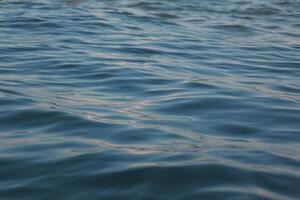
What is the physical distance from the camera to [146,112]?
5.72 metres

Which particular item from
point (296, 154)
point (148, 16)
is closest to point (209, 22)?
point (148, 16)

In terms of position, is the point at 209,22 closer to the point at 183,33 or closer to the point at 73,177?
the point at 183,33

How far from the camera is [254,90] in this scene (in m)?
6.81

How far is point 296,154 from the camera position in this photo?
15.1 feet

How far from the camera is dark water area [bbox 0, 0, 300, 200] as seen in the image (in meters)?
3.92

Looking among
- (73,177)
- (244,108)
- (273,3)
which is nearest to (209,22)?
(273,3)

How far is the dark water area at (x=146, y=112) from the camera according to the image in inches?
154

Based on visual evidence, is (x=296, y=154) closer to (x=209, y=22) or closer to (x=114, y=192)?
(x=114, y=192)

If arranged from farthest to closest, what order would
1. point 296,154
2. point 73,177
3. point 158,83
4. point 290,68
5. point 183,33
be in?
1. point 183,33
2. point 290,68
3. point 158,83
4. point 296,154
5. point 73,177

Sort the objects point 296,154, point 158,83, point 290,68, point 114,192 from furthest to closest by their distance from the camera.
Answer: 1. point 290,68
2. point 158,83
3. point 296,154
4. point 114,192

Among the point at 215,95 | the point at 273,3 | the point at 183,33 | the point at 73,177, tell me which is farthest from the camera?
the point at 273,3

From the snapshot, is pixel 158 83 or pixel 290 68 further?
pixel 290 68

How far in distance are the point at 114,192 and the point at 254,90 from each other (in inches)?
136

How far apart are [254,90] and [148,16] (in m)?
6.72
